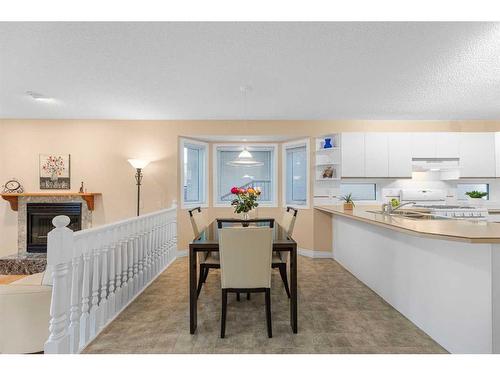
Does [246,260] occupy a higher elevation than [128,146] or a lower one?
lower

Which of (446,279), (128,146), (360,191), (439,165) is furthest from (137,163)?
(439,165)

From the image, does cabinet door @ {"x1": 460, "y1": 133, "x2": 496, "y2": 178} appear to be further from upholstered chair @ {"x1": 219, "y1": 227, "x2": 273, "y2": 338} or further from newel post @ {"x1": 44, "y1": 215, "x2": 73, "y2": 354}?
newel post @ {"x1": 44, "y1": 215, "x2": 73, "y2": 354}

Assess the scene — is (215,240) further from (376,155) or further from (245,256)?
(376,155)

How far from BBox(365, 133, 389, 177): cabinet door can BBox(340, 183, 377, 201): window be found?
0.40 m

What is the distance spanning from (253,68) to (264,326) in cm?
243

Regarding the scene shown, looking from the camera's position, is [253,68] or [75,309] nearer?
[75,309]

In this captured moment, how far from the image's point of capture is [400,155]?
15.3 feet

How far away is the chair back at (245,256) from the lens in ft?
7.06

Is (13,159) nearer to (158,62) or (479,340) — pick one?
(158,62)

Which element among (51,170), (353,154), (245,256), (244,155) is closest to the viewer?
(245,256)

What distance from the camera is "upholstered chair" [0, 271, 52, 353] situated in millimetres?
1894

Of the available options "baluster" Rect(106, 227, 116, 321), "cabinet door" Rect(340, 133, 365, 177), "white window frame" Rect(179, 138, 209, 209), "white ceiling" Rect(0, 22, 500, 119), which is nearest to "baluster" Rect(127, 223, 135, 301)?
"baluster" Rect(106, 227, 116, 321)

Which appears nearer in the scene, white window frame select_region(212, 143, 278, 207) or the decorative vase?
the decorative vase
